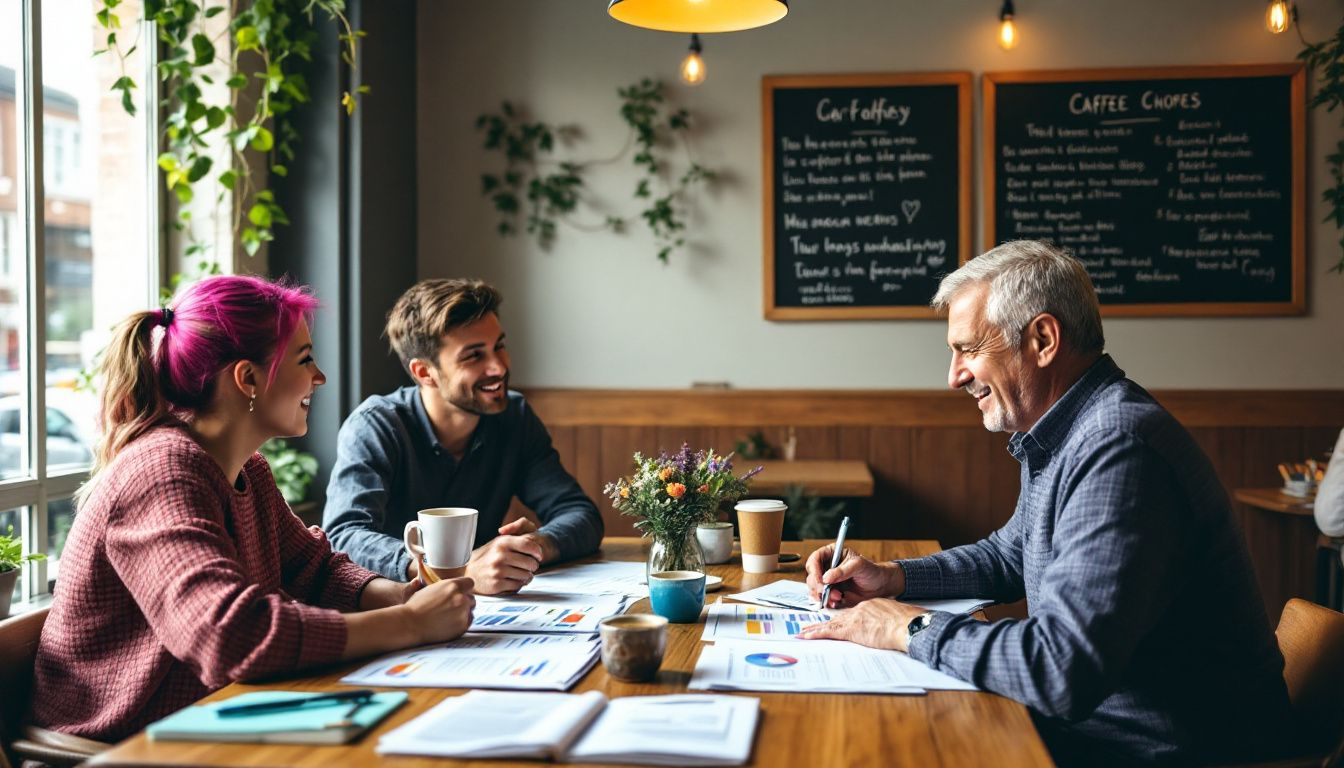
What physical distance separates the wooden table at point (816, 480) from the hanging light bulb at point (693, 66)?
4.87 ft

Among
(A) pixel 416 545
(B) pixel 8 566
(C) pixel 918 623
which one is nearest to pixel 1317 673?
(C) pixel 918 623

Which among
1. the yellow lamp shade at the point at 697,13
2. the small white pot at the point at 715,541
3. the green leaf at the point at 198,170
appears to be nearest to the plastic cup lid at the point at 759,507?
the small white pot at the point at 715,541

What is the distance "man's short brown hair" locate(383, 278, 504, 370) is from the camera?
2.58 metres

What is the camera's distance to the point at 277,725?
118cm

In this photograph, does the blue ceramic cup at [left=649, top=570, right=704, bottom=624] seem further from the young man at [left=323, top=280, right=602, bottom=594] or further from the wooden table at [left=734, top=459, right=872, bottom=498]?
the wooden table at [left=734, top=459, right=872, bottom=498]

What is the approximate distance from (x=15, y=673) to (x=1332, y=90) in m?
4.43

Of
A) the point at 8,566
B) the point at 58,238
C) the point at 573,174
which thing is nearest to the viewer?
the point at 8,566

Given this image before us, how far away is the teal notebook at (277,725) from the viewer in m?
1.17

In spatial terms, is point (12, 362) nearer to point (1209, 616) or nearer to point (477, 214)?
point (477, 214)

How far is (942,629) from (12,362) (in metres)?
2.35

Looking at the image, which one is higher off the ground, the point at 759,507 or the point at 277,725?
the point at 759,507

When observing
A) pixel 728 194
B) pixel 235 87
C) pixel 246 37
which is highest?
pixel 246 37

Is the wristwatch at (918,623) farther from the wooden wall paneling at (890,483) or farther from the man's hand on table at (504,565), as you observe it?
the wooden wall paneling at (890,483)

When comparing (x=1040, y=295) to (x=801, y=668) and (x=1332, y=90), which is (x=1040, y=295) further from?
(x=1332, y=90)
